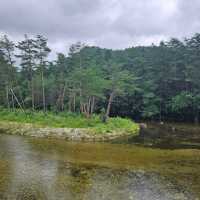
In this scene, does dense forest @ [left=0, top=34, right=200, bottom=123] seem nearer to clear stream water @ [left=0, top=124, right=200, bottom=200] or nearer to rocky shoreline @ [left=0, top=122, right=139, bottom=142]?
rocky shoreline @ [left=0, top=122, right=139, bottom=142]

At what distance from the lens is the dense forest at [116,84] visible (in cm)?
5134

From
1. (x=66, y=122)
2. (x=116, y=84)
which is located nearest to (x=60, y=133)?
(x=66, y=122)

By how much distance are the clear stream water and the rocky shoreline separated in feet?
18.0

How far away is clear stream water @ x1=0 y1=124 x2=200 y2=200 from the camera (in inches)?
629

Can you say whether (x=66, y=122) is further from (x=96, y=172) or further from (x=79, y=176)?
(x=79, y=176)

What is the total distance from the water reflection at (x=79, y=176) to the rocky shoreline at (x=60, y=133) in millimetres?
6981

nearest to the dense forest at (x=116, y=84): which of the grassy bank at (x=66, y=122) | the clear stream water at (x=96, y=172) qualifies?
the grassy bank at (x=66, y=122)

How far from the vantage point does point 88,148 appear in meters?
29.6

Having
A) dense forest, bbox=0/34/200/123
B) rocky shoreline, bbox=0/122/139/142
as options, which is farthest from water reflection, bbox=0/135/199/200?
dense forest, bbox=0/34/200/123

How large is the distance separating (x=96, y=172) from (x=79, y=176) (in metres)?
1.59

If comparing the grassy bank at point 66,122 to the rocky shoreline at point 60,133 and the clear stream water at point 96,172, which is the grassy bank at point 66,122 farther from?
the clear stream water at point 96,172

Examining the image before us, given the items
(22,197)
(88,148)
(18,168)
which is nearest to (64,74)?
(88,148)

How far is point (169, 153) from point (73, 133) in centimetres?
1292

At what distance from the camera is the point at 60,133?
124ft
